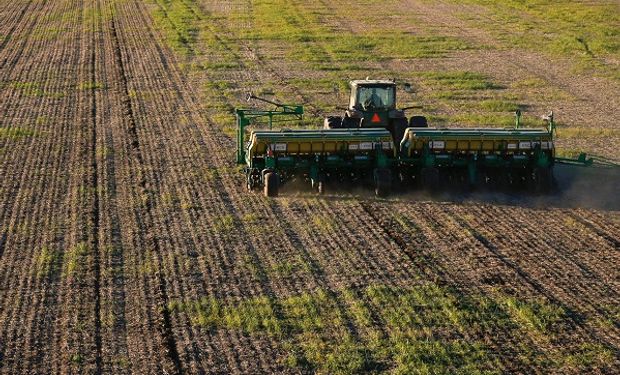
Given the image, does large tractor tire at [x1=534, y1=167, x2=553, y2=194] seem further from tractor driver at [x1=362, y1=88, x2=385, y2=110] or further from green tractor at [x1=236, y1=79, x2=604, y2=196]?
tractor driver at [x1=362, y1=88, x2=385, y2=110]

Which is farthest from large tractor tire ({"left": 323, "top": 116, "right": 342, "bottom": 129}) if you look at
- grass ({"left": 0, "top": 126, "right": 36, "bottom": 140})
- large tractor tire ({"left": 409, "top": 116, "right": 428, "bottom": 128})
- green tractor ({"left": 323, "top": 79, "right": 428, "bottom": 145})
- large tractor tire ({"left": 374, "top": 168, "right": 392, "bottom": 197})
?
grass ({"left": 0, "top": 126, "right": 36, "bottom": 140})

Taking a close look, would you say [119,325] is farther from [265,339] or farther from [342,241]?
[342,241]

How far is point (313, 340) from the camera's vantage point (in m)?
12.3

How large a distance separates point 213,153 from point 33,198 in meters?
4.79

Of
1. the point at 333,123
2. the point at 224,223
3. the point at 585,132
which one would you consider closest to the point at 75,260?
the point at 224,223

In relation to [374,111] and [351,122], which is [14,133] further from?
[374,111]

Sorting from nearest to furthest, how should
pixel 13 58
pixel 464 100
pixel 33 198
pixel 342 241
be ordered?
pixel 342 241, pixel 33 198, pixel 464 100, pixel 13 58

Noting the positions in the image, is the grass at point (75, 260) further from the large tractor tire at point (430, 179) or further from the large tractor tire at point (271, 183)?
the large tractor tire at point (430, 179)

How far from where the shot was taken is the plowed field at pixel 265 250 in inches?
479

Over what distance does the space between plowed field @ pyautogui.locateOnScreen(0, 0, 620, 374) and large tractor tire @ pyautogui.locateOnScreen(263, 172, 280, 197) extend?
157 millimetres

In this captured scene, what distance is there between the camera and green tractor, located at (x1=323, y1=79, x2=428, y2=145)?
1973cm

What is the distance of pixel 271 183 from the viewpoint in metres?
18.2

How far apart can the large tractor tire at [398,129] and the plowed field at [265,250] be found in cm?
169

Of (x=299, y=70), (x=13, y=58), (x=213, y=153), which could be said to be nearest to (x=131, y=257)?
(x=213, y=153)
